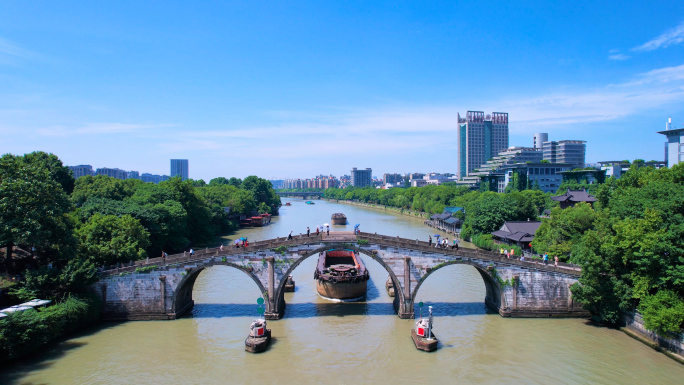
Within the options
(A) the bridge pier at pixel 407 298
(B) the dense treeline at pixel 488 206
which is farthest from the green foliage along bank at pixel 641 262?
(B) the dense treeline at pixel 488 206

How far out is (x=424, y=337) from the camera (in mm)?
30219

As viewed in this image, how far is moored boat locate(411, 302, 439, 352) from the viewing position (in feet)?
96.6

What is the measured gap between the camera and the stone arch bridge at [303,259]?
34.5 metres

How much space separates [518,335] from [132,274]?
2921 cm

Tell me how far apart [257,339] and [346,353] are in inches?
235

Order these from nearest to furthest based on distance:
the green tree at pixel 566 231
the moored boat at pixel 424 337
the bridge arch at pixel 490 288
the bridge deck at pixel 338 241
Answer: the moored boat at pixel 424 337 < the bridge deck at pixel 338 241 < the bridge arch at pixel 490 288 < the green tree at pixel 566 231

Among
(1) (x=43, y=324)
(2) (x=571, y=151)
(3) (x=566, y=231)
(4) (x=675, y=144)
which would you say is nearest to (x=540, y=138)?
(2) (x=571, y=151)

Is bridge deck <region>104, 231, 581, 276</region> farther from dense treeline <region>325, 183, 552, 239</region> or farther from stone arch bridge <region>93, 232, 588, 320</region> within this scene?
dense treeline <region>325, 183, 552, 239</region>

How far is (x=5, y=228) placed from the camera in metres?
31.0

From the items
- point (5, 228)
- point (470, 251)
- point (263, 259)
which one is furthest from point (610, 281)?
point (5, 228)

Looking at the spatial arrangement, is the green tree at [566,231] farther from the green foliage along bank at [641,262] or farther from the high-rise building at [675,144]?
the high-rise building at [675,144]

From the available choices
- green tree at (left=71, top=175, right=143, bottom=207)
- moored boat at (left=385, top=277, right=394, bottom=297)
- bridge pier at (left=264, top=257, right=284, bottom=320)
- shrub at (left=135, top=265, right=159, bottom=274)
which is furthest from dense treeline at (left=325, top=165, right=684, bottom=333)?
green tree at (left=71, top=175, right=143, bottom=207)

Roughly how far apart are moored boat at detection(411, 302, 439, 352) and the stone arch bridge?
16.5 ft

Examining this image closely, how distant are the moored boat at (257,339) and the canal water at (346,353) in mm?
484
